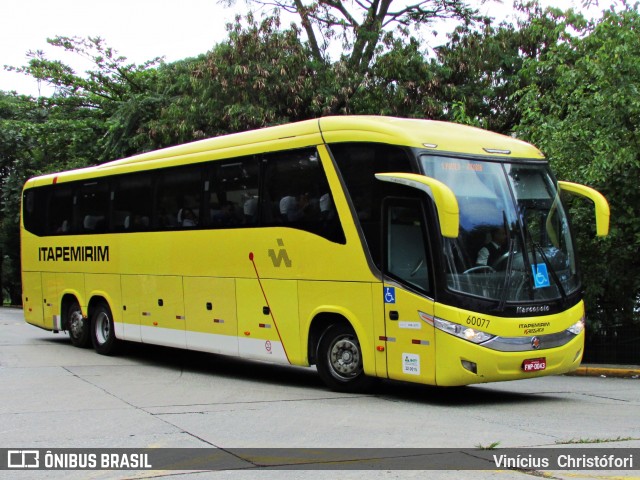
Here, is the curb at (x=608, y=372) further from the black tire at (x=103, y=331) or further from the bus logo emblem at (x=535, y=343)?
the black tire at (x=103, y=331)

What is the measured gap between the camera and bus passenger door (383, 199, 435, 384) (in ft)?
33.1

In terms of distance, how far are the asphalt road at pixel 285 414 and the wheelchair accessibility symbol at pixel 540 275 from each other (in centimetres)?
152

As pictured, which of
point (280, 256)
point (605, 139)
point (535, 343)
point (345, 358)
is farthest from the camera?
point (605, 139)

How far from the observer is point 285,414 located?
31.4 ft

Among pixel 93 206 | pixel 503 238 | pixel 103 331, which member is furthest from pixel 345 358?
pixel 93 206

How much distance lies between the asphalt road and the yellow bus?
0.62 metres

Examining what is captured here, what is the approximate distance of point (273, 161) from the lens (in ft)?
40.2

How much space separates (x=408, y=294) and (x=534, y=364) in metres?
1.74

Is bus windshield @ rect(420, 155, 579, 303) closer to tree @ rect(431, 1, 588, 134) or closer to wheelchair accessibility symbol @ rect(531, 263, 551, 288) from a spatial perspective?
wheelchair accessibility symbol @ rect(531, 263, 551, 288)

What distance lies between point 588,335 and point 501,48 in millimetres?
11327

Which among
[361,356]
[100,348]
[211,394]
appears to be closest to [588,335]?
[361,356]

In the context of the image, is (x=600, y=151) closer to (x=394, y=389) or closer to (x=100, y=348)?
(x=394, y=389)

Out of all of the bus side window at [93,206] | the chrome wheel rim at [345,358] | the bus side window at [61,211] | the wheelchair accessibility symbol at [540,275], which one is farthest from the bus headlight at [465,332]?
the bus side window at [61,211]

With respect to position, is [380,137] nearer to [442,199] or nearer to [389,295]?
[442,199]
